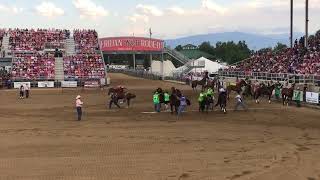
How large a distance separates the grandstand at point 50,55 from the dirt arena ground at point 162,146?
121 ft

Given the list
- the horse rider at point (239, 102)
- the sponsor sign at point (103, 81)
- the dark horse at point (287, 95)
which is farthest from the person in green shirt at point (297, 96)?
the sponsor sign at point (103, 81)

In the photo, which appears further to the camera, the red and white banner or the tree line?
the tree line

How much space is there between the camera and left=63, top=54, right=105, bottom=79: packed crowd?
65875mm

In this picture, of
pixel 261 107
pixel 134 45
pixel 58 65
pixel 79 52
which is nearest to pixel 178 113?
pixel 261 107

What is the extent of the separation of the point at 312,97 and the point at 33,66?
138 ft

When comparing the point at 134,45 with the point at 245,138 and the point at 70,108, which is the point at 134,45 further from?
the point at 245,138

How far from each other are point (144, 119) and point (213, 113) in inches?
166

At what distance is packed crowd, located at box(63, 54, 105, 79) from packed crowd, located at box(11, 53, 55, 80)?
73.1 inches

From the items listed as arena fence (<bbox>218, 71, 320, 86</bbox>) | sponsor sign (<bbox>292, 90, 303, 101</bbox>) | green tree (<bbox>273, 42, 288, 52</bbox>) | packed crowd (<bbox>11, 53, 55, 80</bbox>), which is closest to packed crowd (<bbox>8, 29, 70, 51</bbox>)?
packed crowd (<bbox>11, 53, 55, 80</bbox>)

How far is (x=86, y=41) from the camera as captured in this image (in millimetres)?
77125

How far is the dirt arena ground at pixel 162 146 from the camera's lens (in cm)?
1336

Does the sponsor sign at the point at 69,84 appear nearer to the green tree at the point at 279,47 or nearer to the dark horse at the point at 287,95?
the green tree at the point at 279,47

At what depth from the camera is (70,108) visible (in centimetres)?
3300

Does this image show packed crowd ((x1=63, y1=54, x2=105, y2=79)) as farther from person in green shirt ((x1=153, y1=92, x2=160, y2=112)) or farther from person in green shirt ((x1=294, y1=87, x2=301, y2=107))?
person in green shirt ((x1=153, y1=92, x2=160, y2=112))
